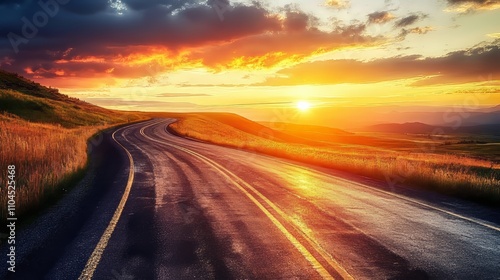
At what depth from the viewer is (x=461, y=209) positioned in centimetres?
845

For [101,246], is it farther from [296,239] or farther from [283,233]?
[296,239]

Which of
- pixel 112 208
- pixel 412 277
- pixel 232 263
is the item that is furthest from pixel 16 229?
pixel 412 277

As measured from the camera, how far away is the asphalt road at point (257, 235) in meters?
4.70

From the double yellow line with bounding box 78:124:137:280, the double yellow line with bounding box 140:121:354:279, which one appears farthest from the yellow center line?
the double yellow line with bounding box 140:121:354:279

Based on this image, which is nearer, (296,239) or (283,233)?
(296,239)

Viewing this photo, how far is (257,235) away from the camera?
612cm

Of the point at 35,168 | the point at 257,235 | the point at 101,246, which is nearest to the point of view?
the point at 101,246

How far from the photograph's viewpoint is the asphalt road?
15.4 ft

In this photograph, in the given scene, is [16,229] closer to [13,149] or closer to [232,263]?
[232,263]

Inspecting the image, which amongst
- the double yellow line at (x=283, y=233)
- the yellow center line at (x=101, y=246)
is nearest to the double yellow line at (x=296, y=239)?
the double yellow line at (x=283, y=233)

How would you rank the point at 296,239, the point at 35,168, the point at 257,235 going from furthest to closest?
1. the point at 35,168
2. the point at 257,235
3. the point at 296,239

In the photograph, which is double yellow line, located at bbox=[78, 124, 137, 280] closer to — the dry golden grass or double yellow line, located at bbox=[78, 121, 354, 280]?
double yellow line, located at bbox=[78, 121, 354, 280]

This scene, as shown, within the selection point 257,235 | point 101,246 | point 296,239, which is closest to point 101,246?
point 101,246

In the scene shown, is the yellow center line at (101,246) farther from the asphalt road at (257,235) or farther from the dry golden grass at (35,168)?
the dry golden grass at (35,168)
